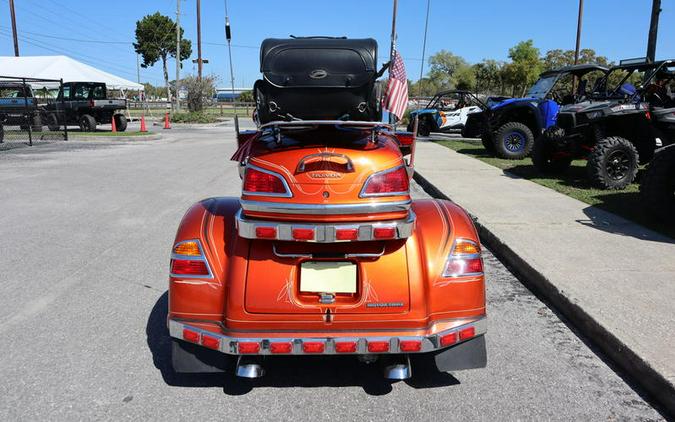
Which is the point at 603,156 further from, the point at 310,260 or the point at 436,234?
the point at 310,260

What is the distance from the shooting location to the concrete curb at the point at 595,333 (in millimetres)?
3076

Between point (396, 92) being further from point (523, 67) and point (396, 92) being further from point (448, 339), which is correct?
point (523, 67)

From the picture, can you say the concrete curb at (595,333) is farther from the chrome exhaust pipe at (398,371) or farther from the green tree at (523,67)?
the green tree at (523,67)

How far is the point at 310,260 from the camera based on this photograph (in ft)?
10.0

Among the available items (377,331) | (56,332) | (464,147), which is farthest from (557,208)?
(464,147)

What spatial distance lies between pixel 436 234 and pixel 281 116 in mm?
1364

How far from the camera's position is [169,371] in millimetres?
3424

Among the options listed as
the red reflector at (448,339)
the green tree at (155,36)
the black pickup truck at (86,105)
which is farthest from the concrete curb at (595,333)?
the green tree at (155,36)

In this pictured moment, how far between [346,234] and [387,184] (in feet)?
1.27

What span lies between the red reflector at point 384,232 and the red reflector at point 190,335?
3.67ft

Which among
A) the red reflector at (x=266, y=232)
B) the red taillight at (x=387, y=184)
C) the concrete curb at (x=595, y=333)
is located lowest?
the concrete curb at (x=595, y=333)

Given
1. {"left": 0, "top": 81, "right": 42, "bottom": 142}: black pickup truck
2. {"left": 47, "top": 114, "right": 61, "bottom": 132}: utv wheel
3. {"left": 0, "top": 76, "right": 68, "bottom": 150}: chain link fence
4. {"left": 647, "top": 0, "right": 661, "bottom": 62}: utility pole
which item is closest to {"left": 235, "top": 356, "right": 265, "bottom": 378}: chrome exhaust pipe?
{"left": 647, "top": 0, "right": 661, "bottom": 62}: utility pole

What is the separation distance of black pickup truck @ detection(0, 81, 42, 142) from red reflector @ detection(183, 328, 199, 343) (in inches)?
729

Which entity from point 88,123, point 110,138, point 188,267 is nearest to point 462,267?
point 188,267
